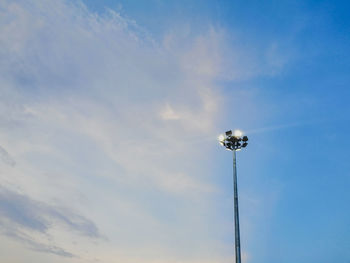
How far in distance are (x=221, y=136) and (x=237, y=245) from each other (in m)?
8.78

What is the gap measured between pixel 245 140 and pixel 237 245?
8404mm

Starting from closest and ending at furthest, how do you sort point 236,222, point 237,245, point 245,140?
point 237,245, point 236,222, point 245,140

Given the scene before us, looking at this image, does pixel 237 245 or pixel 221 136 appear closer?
pixel 237 245

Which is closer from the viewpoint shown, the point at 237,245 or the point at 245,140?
the point at 237,245

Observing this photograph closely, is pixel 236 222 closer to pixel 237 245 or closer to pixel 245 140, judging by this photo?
pixel 237 245

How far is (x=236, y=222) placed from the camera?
64.9ft

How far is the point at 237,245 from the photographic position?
1859 centimetres

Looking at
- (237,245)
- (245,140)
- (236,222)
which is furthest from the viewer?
(245,140)

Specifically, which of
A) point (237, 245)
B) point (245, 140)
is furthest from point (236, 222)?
point (245, 140)

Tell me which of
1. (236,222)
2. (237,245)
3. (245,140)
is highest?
(245,140)

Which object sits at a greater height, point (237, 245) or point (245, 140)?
point (245, 140)

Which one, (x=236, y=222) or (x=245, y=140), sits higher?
(x=245, y=140)

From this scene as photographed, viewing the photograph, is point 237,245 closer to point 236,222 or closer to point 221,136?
point 236,222

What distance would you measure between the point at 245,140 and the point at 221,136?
1.98 meters
